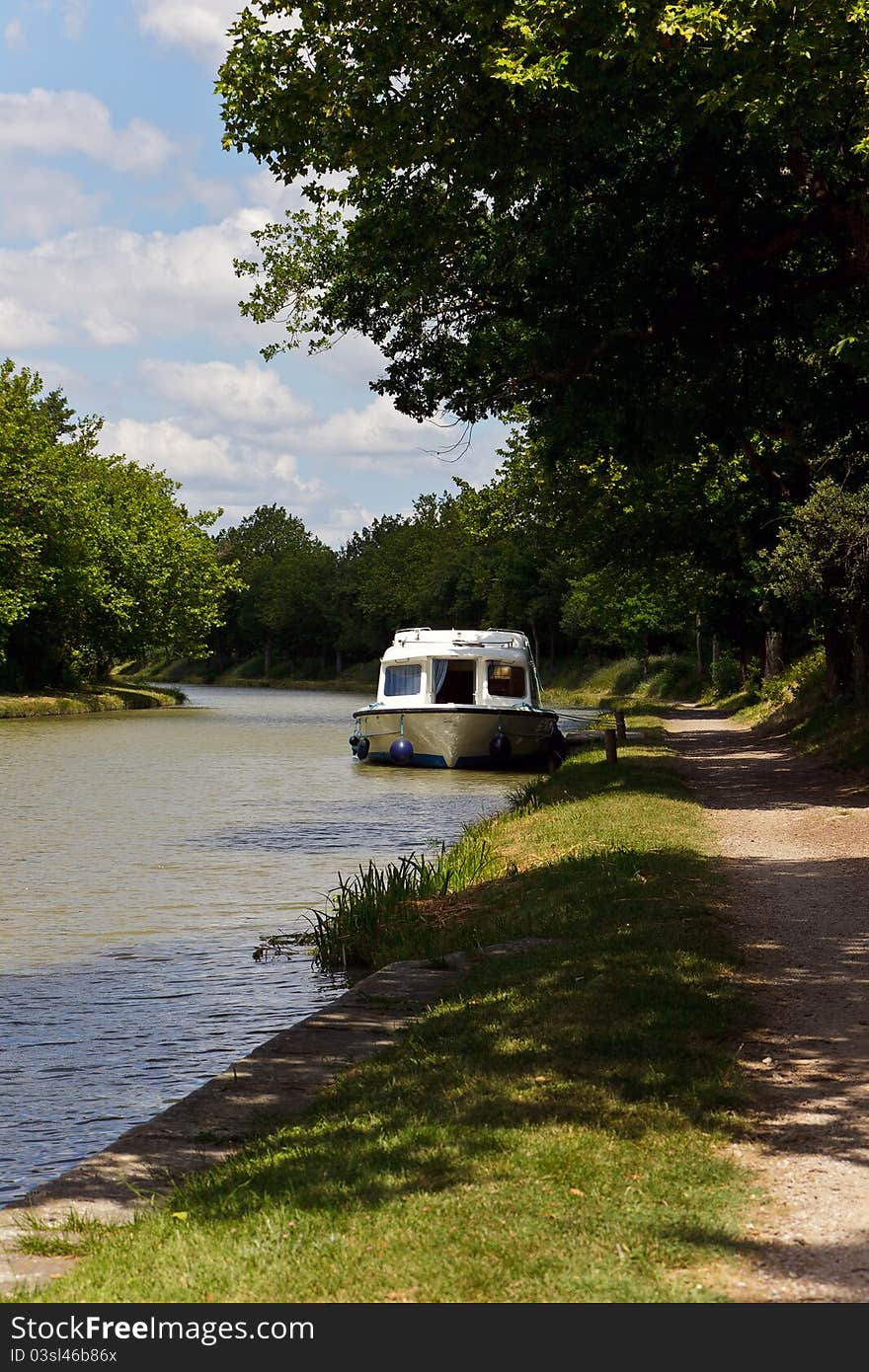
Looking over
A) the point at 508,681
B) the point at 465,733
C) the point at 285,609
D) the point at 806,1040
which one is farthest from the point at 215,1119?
the point at 285,609

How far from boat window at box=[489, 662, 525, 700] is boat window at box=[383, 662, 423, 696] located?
6.38 feet

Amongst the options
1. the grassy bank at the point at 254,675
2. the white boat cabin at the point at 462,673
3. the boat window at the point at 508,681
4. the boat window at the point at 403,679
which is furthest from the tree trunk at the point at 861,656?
the grassy bank at the point at 254,675

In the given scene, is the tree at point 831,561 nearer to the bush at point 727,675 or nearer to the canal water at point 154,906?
the canal water at point 154,906

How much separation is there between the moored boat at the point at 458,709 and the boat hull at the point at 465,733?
2 cm

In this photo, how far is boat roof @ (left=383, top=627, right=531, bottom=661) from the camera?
126 ft

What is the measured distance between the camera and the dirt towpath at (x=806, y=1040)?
511cm

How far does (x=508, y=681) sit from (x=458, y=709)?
284 centimetres

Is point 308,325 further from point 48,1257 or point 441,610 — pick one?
point 441,610

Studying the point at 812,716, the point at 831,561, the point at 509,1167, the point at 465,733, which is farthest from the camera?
the point at 465,733

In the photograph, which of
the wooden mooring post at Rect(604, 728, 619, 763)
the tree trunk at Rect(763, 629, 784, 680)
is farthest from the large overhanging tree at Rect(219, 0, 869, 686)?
the tree trunk at Rect(763, 629, 784, 680)

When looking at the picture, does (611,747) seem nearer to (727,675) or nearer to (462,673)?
(462,673)

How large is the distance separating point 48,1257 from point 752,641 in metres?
43.9

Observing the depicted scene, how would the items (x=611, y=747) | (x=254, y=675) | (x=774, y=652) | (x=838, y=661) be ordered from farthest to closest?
(x=254, y=675) < (x=774, y=652) < (x=838, y=661) < (x=611, y=747)

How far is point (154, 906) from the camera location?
15.8 meters
